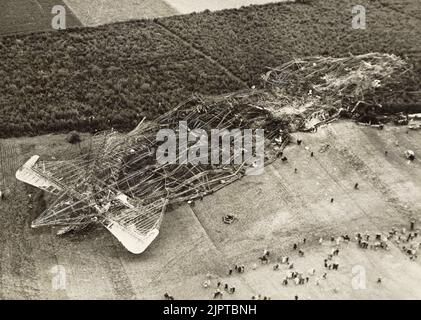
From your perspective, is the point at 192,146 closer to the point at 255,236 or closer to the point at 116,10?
the point at 255,236

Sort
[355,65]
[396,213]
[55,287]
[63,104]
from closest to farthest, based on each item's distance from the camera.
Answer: [55,287]
[396,213]
[63,104]
[355,65]

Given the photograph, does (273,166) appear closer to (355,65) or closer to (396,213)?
(396,213)

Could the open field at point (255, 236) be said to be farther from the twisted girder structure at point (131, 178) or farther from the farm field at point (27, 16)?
the farm field at point (27, 16)

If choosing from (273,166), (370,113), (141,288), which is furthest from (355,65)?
(141,288)

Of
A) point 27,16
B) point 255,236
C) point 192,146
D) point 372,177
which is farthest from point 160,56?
point 255,236

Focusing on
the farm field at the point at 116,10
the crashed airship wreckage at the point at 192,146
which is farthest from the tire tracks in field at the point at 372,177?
the farm field at the point at 116,10

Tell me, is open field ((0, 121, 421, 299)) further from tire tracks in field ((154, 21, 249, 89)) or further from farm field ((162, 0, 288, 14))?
farm field ((162, 0, 288, 14))

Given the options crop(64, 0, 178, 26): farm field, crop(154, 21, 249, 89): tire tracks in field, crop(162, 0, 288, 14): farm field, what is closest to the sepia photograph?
crop(154, 21, 249, 89): tire tracks in field
